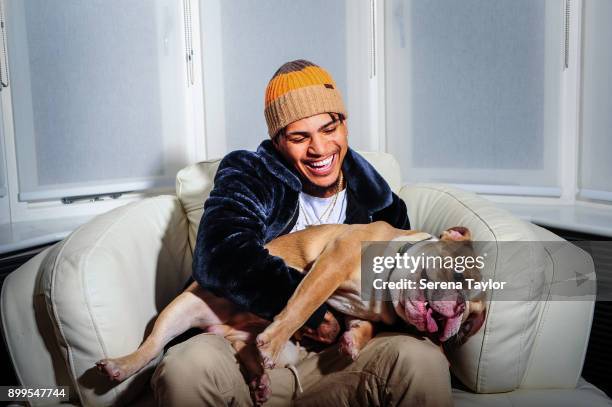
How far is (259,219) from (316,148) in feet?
0.71

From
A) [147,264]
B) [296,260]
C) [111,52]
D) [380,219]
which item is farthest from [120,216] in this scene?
[111,52]

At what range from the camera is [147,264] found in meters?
1.48

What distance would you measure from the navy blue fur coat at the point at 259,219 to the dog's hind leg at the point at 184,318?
0.06m

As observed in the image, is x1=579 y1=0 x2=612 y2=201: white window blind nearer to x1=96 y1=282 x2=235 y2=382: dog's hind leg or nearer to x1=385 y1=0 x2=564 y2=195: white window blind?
x1=385 y1=0 x2=564 y2=195: white window blind

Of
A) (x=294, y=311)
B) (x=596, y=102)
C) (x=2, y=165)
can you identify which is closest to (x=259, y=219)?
(x=294, y=311)

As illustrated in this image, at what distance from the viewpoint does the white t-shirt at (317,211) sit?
4.65ft

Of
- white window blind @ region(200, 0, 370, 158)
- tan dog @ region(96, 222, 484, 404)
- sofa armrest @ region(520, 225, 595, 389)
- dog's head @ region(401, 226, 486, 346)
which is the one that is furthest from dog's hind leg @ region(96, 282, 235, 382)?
white window blind @ region(200, 0, 370, 158)

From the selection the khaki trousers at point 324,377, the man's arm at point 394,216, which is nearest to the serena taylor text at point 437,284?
the khaki trousers at point 324,377

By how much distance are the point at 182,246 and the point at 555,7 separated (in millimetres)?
1581

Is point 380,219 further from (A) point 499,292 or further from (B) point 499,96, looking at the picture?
(B) point 499,96

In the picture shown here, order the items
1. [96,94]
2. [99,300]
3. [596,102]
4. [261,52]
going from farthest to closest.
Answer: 1. [261,52]
2. [96,94]
3. [596,102]
4. [99,300]

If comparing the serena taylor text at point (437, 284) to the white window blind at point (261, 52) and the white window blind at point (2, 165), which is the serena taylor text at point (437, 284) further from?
the white window blind at point (2, 165)

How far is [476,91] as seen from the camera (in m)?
2.35

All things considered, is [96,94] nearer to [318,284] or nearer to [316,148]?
[316,148]
